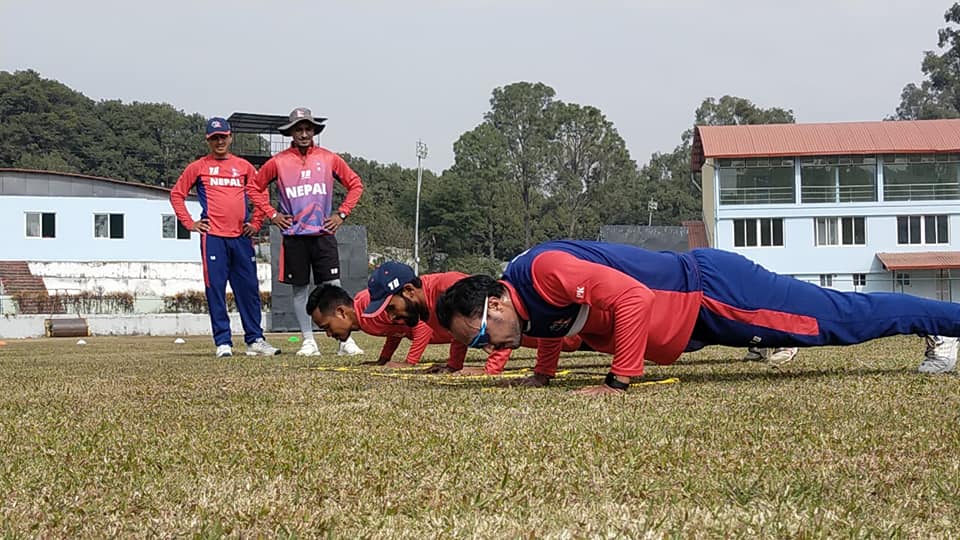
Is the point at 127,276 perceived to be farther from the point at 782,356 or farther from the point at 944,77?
A: the point at 944,77

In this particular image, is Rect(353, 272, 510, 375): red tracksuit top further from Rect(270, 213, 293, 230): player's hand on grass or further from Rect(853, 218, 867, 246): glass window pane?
Rect(853, 218, 867, 246): glass window pane

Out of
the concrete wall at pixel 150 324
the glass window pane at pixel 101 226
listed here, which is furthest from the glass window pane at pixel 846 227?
the glass window pane at pixel 101 226

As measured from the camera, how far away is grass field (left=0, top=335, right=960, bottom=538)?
2490 millimetres

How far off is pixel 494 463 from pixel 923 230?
54997 mm

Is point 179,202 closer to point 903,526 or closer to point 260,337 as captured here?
point 260,337

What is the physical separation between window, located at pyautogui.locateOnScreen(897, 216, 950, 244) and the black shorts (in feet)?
157

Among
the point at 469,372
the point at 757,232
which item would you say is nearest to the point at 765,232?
the point at 757,232

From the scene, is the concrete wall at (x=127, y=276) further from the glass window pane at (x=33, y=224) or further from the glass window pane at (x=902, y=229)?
the glass window pane at (x=902, y=229)

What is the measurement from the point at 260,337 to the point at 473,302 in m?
6.75

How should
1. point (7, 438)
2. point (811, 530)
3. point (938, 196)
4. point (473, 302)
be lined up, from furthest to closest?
point (938, 196), point (473, 302), point (7, 438), point (811, 530)

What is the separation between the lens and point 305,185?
35.8ft

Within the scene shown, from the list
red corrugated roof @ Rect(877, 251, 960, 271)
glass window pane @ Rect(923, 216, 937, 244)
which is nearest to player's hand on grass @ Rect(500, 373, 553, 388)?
red corrugated roof @ Rect(877, 251, 960, 271)

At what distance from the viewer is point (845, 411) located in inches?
172

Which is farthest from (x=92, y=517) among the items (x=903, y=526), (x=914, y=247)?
(x=914, y=247)
